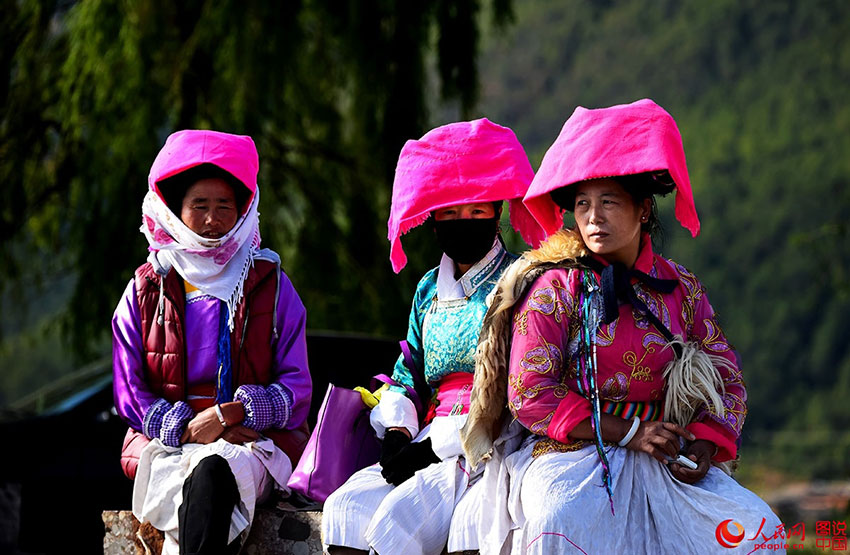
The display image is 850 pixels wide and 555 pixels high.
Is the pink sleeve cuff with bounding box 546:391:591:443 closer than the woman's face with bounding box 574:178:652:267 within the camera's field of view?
Yes

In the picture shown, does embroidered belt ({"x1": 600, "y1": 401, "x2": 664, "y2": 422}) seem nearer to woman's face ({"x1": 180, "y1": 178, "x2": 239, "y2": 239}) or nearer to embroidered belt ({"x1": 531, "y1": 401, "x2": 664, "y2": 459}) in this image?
embroidered belt ({"x1": 531, "y1": 401, "x2": 664, "y2": 459})

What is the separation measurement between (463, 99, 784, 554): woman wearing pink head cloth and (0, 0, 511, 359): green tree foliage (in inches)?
171

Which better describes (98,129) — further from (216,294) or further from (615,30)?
(615,30)

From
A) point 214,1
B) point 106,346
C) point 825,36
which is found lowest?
point 106,346

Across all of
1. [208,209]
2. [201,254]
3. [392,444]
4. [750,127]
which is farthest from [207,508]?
[750,127]

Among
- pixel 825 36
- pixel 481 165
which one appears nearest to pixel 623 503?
pixel 481 165

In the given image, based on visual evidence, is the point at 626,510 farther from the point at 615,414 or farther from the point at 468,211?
the point at 468,211

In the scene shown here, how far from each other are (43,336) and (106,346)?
1104 mm

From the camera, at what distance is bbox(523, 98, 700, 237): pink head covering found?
3262 millimetres

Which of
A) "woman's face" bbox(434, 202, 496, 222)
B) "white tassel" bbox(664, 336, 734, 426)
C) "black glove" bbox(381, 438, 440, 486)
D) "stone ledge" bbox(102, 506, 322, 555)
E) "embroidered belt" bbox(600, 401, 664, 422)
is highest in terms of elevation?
"woman's face" bbox(434, 202, 496, 222)

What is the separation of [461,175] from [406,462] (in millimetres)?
914

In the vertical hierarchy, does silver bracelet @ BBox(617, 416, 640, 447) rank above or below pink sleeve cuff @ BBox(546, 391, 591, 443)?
below

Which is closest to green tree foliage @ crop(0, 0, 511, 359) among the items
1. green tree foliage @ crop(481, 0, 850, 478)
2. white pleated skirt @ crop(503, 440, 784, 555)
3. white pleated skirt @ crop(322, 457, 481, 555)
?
white pleated skirt @ crop(322, 457, 481, 555)

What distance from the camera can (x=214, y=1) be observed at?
25.8ft
